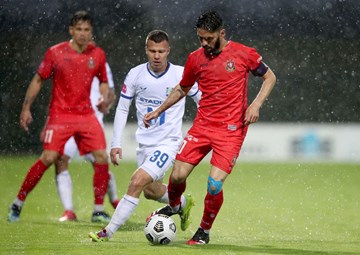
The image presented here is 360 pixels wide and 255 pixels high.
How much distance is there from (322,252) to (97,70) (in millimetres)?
3818

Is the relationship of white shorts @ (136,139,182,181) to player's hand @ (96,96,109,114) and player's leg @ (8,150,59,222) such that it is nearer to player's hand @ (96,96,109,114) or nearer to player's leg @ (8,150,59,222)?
player's leg @ (8,150,59,222)

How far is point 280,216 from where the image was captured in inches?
444

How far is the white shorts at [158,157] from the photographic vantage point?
8.61 m

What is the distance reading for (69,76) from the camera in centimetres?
1055

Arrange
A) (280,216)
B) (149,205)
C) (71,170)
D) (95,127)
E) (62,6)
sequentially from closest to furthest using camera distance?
(95,127), (280,216), (149,205), (71,170), (62,6)

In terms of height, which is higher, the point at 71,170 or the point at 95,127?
the point at 95,127

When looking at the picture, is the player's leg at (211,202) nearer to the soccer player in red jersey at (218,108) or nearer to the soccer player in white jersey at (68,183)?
the soccer player in red jersey at (218,108)

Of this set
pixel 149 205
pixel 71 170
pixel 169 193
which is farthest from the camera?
pixel 71 170

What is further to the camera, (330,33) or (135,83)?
(330,33)

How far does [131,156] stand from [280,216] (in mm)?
9457

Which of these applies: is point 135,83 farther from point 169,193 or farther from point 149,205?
point 149,205

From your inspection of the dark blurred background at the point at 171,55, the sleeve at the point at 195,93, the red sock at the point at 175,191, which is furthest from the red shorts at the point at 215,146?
the dark blurred background at the point at 171,55

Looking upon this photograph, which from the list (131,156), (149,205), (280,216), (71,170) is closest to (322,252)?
(280,216)

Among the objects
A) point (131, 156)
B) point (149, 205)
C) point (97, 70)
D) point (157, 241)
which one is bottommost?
point (131, 156)
